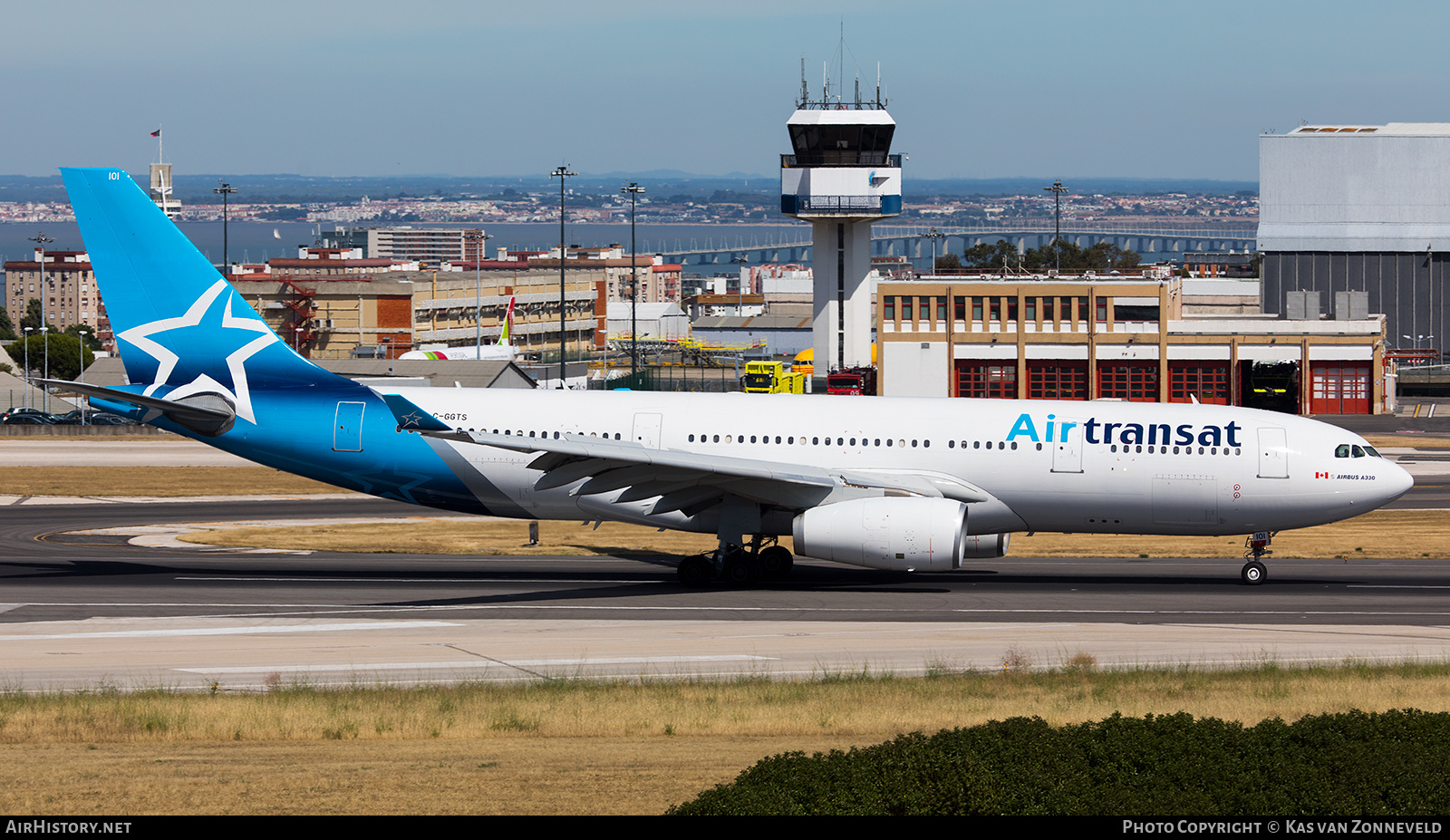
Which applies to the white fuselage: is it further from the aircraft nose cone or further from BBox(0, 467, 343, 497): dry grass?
BBox(0, 467, 343, 497): dry grass

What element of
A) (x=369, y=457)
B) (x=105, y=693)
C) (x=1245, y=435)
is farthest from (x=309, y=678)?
(x=1245, y=435)

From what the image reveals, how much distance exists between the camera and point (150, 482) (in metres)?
54.2

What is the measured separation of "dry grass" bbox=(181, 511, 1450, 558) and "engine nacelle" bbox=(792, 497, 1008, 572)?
8.45m

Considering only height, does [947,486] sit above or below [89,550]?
above

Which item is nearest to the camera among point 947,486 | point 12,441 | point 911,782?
point 911,782

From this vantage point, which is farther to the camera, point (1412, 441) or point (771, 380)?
point (771, 380)

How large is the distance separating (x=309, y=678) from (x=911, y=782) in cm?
1253

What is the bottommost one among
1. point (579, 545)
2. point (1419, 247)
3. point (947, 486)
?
point (579, 545)

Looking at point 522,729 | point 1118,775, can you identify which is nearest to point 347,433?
point 522,729

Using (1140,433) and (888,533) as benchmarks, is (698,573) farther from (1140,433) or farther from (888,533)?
(1140,433)

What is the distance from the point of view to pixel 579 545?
124 feet

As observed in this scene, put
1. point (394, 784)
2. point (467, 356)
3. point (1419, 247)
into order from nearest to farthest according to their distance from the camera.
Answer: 1. point (394, 784)
2. point (467, 356)
3. point (1419, 247)

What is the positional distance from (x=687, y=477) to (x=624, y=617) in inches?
138

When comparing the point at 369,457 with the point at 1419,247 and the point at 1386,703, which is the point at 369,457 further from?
the point at 1419,247
